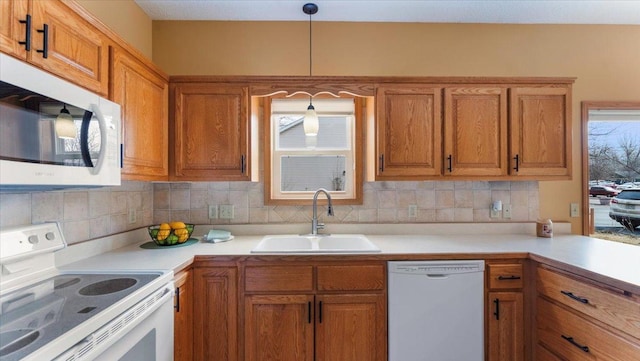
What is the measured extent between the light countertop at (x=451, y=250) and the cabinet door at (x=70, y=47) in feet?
2.92

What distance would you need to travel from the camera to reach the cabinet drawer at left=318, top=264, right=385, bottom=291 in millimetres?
1729

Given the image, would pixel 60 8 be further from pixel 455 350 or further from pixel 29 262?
pixel 455 350

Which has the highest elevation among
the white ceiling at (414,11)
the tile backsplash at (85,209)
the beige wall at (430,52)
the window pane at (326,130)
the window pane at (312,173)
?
the white ceiling at (414,11)

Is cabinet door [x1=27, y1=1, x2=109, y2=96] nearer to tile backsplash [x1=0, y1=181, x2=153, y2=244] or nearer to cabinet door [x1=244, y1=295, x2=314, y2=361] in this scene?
tile backsplash [x1=0, y1=181, x2=153, y2=244]

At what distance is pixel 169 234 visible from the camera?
6.22ft

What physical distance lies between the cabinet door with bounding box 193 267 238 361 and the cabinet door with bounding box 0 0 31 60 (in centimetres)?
125

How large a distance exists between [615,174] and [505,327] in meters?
1.73

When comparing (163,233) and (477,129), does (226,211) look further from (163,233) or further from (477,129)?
(477,129)

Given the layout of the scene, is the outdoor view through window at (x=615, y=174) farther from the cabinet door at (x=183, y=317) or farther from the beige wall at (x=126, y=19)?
the beige wall at (x=126, y=19)

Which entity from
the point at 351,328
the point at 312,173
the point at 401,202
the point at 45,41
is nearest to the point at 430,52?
the point at 401,202

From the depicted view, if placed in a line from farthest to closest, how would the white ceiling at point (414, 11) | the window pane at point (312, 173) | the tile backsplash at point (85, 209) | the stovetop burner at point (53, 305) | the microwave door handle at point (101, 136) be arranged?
1. the window pane at point (312, 173)
2. the white ceiling at point (414, 11)
3. the tile backsplash at point (85, 209)
4. the microwave door handle at point (101, 136)
5. the stovetop burner at point (53, 305)

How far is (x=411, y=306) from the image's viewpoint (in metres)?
1.72

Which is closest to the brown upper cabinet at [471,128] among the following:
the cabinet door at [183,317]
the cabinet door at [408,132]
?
the cabinet door at [408,132]

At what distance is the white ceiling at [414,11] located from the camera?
Result: 213 cm
